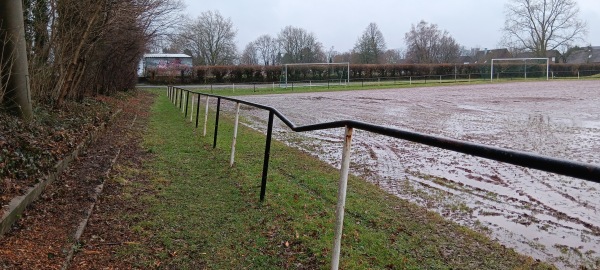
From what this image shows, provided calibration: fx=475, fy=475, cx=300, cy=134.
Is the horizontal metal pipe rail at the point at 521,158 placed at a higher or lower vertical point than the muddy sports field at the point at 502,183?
higher

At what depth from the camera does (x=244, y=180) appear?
621 centimetres

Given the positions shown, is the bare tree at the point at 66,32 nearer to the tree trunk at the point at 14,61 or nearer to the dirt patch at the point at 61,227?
the tree trunk at the point at 14,61

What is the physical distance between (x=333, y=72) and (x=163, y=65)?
924 inches

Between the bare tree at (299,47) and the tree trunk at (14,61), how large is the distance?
82.0m

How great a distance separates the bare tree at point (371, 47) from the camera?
3474 inches

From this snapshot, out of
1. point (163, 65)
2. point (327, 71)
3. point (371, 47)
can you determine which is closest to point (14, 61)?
point (327, 71)

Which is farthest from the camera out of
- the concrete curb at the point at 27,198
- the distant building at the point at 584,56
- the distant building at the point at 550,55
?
the distant building at the point at 584,56

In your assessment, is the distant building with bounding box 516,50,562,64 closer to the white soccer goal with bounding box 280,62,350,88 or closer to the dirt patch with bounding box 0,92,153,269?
the white soccer goal with bounding box 280,62,350,88

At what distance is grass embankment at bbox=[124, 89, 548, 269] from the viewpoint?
364cm

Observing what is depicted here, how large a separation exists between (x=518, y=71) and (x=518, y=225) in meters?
62.5

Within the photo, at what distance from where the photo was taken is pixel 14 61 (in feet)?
24.8

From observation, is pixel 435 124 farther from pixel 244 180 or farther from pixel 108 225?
pixel 108 225

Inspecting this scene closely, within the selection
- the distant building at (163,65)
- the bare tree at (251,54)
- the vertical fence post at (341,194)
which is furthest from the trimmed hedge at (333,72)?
the vertical fence post at (341,194)

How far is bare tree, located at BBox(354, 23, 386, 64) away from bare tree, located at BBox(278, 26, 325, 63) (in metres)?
7.82
